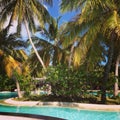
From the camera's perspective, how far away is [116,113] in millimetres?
15445

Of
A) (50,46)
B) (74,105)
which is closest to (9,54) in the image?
(50,46)

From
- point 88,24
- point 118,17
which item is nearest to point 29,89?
→ point 88,24

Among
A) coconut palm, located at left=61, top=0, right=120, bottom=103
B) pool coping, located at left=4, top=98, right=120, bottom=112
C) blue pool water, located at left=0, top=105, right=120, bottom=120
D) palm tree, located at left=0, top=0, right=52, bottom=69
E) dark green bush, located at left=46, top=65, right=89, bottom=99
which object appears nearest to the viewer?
blue pool water, located at left=0, top=105, right=120, bottom=120

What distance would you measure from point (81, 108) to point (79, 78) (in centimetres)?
257

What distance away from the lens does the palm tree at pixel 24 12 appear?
21.3 m

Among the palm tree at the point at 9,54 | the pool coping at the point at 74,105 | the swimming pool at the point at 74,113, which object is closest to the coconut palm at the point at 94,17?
the pool coping at the point at 74,105

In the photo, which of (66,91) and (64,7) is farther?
(66,91)

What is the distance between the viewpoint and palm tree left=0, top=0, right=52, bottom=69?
21.3 metres

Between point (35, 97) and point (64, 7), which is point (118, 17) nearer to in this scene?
point (64, 7)

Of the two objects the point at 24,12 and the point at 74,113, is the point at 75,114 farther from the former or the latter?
the point at 24,12

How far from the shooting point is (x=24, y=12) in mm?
21578

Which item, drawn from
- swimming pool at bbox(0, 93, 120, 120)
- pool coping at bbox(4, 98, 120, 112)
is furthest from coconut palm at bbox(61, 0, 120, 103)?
swimming pool at bbox(0, 93, 120, 120)

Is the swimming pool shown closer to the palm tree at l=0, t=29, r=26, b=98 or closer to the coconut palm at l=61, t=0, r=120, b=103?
the coconut palm at l=61, t=0, r=120, b=103

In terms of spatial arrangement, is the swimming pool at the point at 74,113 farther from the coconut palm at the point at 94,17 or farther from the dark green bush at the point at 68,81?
the coconut palm at the point at 94,17
